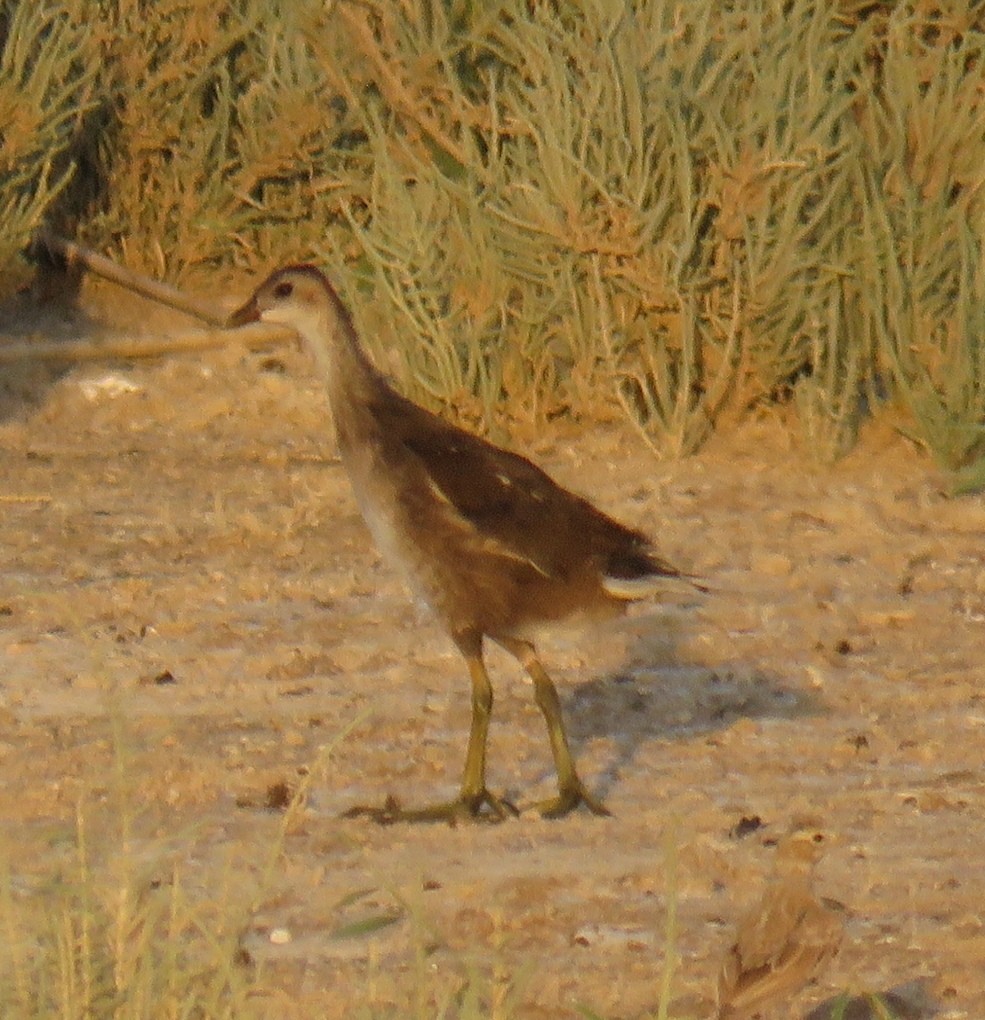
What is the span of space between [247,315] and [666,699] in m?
1.38

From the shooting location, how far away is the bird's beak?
5.60m

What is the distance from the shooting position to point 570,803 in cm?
489

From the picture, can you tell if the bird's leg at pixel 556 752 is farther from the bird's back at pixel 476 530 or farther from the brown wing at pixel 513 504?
the brown wing at pixel 513 504

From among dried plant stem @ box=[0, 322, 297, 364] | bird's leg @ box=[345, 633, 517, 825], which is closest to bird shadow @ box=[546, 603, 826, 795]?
bird's leg @ box=[345, 633, 517, 825]

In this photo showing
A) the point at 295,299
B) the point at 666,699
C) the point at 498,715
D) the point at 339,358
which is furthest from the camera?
the point at 666,699

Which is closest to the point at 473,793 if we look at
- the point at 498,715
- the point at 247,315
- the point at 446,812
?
the point at 446,812

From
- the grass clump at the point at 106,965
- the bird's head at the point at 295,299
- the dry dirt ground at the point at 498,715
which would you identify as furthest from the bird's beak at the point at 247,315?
the grass clump at the point at 106,965

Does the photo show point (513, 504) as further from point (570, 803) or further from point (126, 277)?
point (126, 277)

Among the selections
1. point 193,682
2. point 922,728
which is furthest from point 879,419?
point 193,682

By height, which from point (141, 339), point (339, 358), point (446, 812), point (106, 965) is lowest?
point (141, 339)

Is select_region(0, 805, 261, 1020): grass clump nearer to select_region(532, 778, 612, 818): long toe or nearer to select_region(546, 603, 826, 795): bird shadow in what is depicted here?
select_region(532, 778, 612, 818): long toe

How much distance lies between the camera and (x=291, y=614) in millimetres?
6266

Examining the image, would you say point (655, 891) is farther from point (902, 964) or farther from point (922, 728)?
point (922, 728)

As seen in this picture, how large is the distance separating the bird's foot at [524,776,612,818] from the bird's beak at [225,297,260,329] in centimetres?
142
